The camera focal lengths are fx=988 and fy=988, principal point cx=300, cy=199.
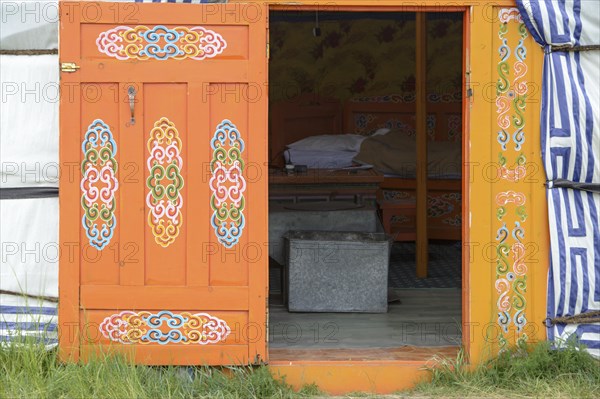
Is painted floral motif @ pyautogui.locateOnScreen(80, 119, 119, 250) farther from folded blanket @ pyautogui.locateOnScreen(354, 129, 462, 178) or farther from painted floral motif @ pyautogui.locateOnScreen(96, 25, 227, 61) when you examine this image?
folded blanket @ pyautogui.locateOnScreen(354, 129, 462, 178)

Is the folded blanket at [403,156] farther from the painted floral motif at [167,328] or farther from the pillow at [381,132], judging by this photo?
the painted floral motif at [167,328]

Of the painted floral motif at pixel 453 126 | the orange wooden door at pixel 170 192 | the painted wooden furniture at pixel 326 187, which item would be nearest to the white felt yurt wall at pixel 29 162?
the orange wooden door at pixel 170 192

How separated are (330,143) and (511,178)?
5075mm

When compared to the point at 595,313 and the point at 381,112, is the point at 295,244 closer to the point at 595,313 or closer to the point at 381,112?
the point at 595,313

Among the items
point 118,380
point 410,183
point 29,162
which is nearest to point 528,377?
point 118,380

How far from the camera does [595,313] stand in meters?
5.23

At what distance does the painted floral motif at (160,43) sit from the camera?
5062 millimetres

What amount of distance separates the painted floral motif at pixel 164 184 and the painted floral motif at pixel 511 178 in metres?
1.69

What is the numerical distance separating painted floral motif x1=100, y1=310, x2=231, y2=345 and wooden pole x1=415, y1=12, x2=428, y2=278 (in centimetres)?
349

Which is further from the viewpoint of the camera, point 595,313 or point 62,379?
point 595,313

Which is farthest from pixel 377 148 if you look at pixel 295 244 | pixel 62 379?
pixel 62 379

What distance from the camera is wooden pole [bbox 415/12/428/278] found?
26.6ft

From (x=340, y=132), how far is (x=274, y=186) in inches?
128

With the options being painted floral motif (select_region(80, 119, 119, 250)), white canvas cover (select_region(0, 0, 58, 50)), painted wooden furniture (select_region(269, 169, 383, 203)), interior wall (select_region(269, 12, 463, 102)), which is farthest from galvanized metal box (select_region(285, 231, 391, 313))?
interior wall (select_region(269, 12, 463, 102))
